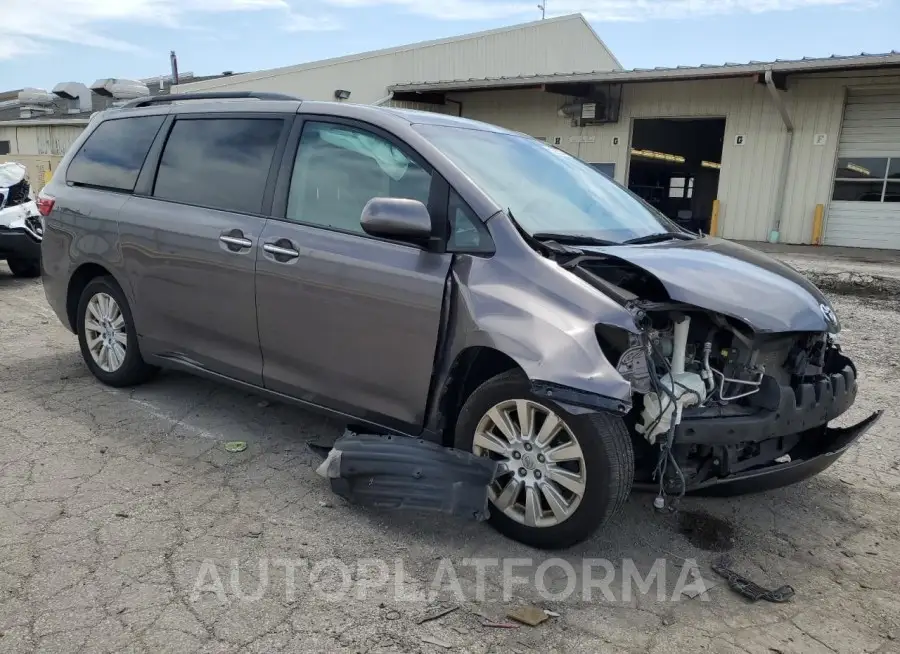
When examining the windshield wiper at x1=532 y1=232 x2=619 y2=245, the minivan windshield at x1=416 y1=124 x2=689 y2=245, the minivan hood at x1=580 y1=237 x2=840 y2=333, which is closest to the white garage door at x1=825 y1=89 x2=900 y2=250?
the minivan windshield at x1=416 y1=124 x2=689 y2=245

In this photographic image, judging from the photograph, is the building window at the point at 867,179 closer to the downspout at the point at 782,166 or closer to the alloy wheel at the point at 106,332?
the downspout at the point at 782,166

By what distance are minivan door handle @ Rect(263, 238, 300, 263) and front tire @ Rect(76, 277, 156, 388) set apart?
153 centimetres

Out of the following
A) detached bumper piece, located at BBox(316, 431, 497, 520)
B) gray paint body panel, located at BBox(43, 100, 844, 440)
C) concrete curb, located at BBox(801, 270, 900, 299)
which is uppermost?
gray paint body panel, located at BBox(43, 100, 844, 440)

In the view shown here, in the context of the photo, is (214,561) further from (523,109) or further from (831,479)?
(523,109)

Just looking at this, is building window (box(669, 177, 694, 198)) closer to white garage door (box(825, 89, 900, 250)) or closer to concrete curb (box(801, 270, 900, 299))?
white garage door (box(825, 89, 900, 250))

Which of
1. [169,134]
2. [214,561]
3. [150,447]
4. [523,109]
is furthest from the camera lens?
[523,109]

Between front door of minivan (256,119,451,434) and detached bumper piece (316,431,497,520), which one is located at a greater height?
front door of minivan (256,119,451,434)

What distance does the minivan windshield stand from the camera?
3.38 m

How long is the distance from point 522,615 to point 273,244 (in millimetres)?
2161

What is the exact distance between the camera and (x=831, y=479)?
12.8ft

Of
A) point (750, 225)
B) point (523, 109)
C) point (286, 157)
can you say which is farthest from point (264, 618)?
point (523, 109)

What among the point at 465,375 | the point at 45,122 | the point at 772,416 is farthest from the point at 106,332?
the point at 45,122

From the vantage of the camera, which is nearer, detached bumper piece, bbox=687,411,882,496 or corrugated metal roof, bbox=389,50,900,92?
detached bumper piece, bbox=687,411,882,496

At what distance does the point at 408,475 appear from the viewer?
312cm
